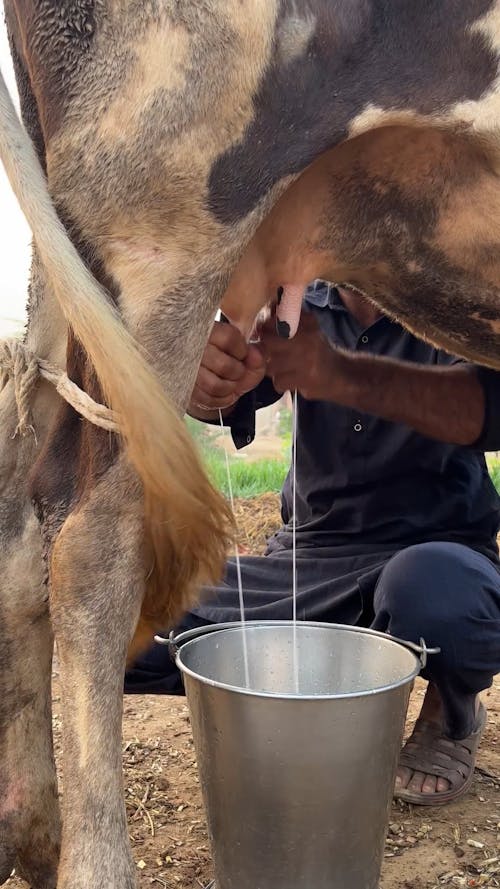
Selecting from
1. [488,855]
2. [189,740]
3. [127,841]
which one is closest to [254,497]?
[189,740]

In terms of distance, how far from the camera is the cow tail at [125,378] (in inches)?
54.3

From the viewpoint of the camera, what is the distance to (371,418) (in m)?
2.43

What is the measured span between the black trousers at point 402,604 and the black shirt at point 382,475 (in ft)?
0.25

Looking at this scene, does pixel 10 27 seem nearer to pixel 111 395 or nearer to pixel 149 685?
pixel 111 395

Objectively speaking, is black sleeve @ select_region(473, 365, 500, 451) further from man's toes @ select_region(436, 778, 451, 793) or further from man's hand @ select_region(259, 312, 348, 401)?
man's toes @ select_region(436, 778, 451, 793)

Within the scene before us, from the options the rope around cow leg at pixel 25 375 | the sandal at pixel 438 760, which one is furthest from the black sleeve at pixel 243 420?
the sandal at pixel 438 760

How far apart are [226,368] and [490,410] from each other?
0.65 m

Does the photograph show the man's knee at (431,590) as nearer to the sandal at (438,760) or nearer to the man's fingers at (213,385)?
the sandal at (438,760)

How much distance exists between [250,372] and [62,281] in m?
0.62

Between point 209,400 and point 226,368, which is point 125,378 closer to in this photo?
point 226,368

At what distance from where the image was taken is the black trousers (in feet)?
6.71

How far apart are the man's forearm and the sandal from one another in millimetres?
740

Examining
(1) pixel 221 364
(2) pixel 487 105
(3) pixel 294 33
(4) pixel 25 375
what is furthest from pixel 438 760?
(3) pixel 294 33

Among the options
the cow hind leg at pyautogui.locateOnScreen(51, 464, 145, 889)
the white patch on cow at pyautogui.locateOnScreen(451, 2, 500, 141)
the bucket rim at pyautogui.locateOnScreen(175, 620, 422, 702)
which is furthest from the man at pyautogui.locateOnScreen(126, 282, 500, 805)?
the white patch on cow at pyautogui.locateOnScreen(451, 2, 500, 141)
